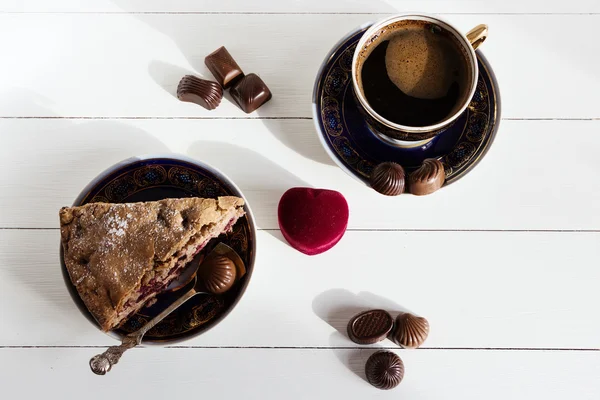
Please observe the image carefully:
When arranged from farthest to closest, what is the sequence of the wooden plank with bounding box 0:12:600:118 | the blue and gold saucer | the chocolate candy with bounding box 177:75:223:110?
the wooden plank with bounding box 0:12:600:118 < the chocolate candy with bounding box 177:75:223:110 < the blue and gold saucer

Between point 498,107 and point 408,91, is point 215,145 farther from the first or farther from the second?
point 498,107

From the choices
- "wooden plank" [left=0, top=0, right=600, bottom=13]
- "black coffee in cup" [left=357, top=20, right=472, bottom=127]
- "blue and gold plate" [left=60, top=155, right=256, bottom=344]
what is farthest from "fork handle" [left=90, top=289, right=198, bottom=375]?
"wooden plank" [left=0, top=0, right=600, bottom=13]

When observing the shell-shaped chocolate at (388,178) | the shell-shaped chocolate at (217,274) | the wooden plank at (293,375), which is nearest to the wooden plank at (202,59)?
the shell-shaped chocolate at (388,178)

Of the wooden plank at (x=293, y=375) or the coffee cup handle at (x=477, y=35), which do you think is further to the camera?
the wooden plank at (x=293, y=375)

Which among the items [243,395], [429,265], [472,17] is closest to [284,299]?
[243,395]

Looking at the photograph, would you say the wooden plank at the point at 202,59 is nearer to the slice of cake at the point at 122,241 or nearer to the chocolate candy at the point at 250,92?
the chocolate candy at the point at 250,92

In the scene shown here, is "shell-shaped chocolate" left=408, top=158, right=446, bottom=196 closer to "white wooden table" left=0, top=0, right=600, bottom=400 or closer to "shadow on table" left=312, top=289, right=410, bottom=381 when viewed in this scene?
"white wooden table" left=0, top=0, right=600, bottom=400
